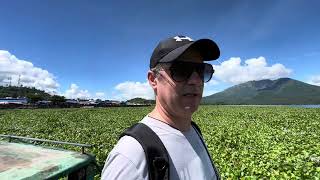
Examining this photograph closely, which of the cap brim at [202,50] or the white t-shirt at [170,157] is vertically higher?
the cap brim at [202,50]

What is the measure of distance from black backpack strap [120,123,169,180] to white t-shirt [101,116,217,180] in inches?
1.0

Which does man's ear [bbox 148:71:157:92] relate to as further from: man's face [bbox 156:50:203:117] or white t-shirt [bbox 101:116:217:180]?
white t-shirt [bbox 101:116:217:180]

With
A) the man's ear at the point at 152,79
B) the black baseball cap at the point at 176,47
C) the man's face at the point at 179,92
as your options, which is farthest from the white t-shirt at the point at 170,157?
the black baseball cap at the point at 176,47

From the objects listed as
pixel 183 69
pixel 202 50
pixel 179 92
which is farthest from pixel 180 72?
pixel 202 50

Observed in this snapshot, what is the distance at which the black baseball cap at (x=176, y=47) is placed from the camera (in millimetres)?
2133

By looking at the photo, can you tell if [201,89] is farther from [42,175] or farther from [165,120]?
[42,175]

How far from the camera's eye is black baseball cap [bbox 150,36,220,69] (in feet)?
7.00

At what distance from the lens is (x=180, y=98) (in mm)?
2199

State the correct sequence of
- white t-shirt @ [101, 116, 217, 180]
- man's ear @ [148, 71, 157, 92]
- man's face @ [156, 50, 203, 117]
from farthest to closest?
man's ear @ [148, 71, 157, 92], man's face @ [156, 50, 203, 117], white t-shirt @ [101, 116, 217, 180]

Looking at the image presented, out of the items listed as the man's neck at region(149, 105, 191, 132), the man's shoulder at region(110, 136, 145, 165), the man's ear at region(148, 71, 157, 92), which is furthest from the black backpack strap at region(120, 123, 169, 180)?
the man's ear at region(148, 71, 157, 92)

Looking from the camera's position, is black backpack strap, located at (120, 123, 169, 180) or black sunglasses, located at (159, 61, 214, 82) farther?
black sunglasses, located at (159, 61, 214, 82)

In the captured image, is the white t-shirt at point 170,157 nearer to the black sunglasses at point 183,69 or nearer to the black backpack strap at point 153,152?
the black backpack strap at point 153,152

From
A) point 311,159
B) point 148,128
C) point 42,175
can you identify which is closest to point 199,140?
point 148,128

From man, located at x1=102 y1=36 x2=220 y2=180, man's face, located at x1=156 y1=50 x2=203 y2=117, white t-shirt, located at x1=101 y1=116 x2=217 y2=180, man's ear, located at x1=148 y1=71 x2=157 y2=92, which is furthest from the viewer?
man's ear, located at x1=148 y1=71 x2=157 y2=92
